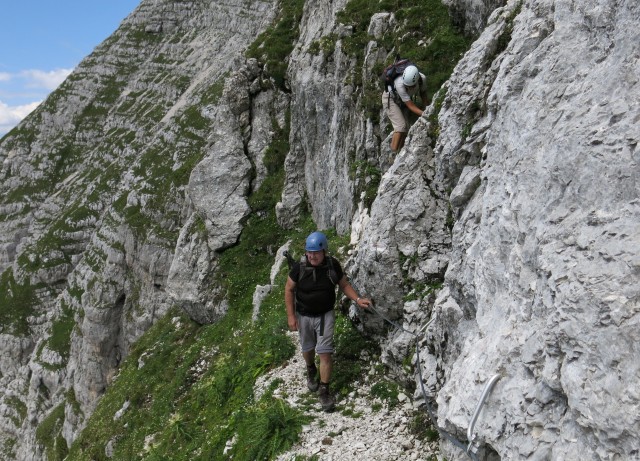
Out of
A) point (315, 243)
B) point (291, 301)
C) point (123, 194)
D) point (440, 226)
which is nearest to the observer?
point (315, 243)

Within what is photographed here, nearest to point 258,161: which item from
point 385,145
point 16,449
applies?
point 385,145

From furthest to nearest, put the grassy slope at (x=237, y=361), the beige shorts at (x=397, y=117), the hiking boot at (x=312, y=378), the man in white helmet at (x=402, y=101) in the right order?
1. the beige shorts at (x=397, y=117)
2. the man in white helmet at (x=402, y=101)
3. the grassy slope at (x=237, y=361)
4. the hiking boot at (x=312, y=378)

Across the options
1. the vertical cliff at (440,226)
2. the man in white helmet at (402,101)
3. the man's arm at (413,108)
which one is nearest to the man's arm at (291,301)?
the vertical cliff at (440,226)

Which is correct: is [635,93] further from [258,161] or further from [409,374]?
[258,161]

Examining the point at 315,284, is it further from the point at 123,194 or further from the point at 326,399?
the point at 123,194

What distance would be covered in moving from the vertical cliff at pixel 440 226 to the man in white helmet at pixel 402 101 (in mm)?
727

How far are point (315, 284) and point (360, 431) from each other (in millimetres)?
2793

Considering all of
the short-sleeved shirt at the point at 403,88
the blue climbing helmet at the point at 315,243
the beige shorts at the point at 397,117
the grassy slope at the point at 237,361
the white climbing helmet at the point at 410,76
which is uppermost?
the white climbing helmet at the point at 410,76

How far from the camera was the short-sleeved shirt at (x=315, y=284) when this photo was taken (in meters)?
8.51

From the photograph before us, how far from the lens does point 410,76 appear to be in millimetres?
11609

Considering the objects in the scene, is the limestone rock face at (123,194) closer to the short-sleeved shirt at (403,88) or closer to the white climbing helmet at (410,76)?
the short-sleeved shirt at (403,88)

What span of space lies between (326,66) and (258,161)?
859cm

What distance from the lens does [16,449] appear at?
5531 cm

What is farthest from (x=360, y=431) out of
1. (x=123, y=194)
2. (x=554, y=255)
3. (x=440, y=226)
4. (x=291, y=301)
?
(x=123, y=194)
